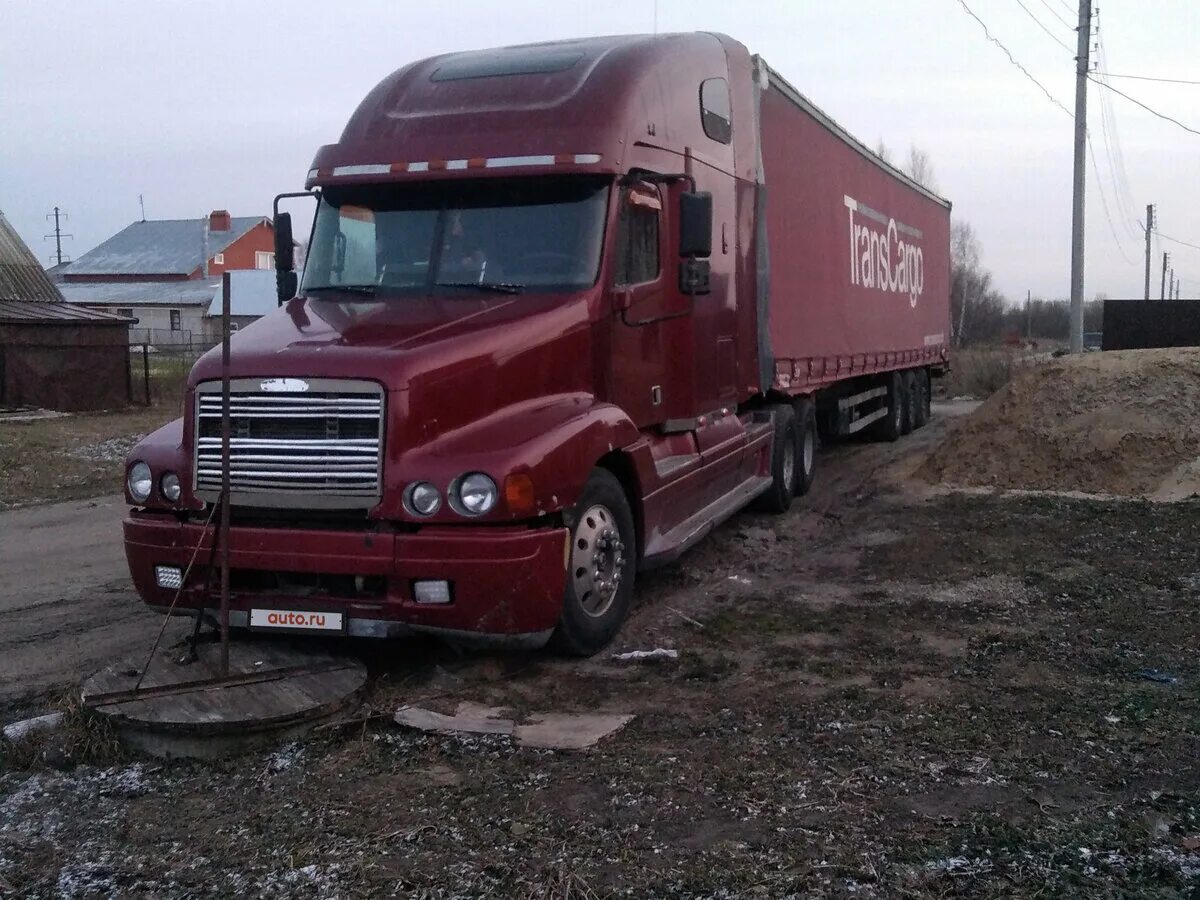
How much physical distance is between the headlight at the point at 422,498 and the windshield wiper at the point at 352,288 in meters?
1.77

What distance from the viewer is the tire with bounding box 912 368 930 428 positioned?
63.1ft

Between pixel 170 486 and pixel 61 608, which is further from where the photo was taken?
pixel 61 608

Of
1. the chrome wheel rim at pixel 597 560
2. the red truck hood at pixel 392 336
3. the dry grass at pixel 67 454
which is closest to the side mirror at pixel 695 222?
the red truck hood at pixel 392 336

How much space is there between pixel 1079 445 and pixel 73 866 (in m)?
11.1

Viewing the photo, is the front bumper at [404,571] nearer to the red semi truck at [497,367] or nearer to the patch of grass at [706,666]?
the red semi truck at [497,367]

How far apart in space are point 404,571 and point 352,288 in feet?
7.09

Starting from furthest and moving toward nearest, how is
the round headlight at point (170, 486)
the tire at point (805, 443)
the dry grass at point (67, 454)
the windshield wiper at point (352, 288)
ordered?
1. the dry grass at point (67, 454)
2. the tire at point (805, 443)
3. the windshield wiper at point (352, 288)
4. the round headlight at point (170, 486)

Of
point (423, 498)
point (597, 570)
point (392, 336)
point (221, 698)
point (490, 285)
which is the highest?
point (490, 285)

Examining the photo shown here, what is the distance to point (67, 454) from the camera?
621 inches

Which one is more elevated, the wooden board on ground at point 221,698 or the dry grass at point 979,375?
the dry grass at point 979,375

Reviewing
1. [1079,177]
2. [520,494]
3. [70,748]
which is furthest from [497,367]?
[1079,177]

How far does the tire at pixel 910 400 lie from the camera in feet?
59.9

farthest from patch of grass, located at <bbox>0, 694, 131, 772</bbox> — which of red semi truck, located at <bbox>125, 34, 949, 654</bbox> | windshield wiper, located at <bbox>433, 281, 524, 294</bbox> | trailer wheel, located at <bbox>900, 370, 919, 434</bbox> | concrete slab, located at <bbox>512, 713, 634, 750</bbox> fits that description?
trailer wheel, located at <bbox>900, 370, 919, 434</bbox>

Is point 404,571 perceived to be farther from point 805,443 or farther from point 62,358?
point 62,358
